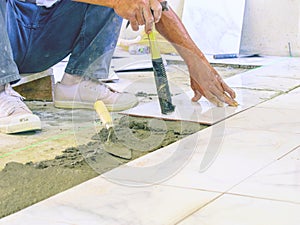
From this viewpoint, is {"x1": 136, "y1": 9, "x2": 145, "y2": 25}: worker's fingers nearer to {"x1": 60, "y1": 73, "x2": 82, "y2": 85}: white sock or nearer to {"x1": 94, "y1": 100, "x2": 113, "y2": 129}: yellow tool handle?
{"x1": 94, "y1": 100, "x2": 113, "y2": 129}: yellow tool handle

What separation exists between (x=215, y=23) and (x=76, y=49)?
186 centimetres

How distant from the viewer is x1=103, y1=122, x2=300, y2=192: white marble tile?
1.69 meters

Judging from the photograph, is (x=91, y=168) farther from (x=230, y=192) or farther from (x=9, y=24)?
(x=9, y=24)

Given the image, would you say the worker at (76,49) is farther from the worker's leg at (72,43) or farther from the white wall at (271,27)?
the white wall at (271,27)

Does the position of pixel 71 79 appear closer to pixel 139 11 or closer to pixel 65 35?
pixel 65 35

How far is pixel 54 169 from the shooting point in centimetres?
181

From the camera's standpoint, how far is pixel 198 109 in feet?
8.20

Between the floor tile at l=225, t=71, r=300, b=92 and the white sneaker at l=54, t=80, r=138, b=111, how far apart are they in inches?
25.7

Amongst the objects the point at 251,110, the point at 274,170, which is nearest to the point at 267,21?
the point at 251,110

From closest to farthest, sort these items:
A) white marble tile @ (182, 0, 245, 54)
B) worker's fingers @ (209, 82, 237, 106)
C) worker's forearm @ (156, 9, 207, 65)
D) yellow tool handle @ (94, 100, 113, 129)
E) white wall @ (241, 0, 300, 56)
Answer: yellow tool handle @ (94, 100, 113, 129) → worker's forearm @ (156, 9, 207, 65) → worker's fingers @ (209, 82, 237, 106) → white wall @ (241, 0, 300, 56) → white marble tile @ (182, 0, 245, 54)

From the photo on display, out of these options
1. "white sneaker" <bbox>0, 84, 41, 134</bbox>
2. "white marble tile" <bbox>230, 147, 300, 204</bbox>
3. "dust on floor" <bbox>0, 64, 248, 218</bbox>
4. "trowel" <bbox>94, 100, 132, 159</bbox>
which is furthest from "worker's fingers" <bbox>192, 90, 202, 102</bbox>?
"white marble tile" <bbox>230, 147, 300, 204</bbox>

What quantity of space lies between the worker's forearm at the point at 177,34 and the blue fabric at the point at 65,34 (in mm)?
283

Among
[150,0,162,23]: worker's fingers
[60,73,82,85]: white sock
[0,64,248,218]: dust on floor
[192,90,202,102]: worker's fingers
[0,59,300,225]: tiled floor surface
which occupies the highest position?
[150,0,162,23]: worker's fingers

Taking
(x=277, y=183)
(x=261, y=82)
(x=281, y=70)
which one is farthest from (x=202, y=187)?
(x=281, y=70)
